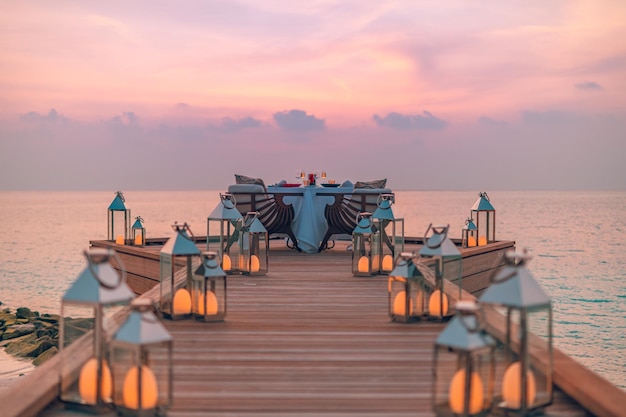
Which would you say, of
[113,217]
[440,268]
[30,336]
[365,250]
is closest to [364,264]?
[365,250]

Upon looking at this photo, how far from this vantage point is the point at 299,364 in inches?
167

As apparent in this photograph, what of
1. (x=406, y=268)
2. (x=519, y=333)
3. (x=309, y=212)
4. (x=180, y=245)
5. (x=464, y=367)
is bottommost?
(x=464, y=367)

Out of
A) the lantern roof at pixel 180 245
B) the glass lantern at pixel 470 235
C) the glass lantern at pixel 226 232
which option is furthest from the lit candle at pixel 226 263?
the glass lantern at pixel 470 235

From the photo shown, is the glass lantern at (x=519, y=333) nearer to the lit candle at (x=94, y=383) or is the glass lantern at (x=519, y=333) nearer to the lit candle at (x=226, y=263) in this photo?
the lit candle at (x=94, y=383)

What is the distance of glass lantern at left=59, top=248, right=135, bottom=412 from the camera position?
134 inches

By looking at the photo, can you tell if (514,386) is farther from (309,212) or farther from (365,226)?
(309,212)

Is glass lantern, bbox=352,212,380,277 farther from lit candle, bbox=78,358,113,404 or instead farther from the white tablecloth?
lit candle, bbox=78,358,113,404

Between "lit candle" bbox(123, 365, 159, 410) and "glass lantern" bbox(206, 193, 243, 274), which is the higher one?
"glass lantern" bbox(206, 193, 243, 274)

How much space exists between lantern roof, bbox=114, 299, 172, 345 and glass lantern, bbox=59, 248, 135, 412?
0.36ft

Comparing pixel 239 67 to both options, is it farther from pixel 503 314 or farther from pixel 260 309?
pixel 503 314

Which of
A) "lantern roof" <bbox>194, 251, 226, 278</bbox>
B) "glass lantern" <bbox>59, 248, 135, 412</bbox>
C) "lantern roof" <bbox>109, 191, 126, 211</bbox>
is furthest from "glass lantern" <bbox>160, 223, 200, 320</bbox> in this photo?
"lantern roof" <bbox>109, 191, 126, 211</bbox>

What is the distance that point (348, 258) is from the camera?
9742mm

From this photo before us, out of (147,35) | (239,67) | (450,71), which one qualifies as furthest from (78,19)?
(450,71)

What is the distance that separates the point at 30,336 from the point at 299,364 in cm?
898
